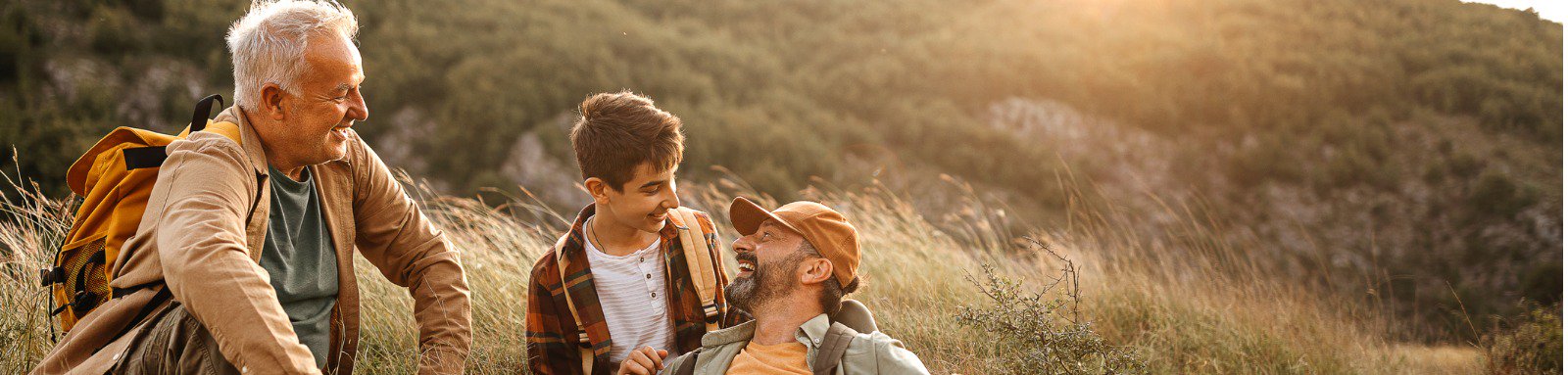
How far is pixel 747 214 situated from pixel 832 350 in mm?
608

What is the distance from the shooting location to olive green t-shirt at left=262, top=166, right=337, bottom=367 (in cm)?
247

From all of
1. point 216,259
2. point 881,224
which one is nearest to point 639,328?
point 216,259

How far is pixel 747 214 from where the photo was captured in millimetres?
2934

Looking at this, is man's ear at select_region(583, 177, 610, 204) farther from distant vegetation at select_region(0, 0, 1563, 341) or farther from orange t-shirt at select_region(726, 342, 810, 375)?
distant vegetation at select_region(0, 0, 1563, 341)

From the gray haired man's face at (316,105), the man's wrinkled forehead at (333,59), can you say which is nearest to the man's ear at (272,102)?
the gray haired man's face at (316,105)

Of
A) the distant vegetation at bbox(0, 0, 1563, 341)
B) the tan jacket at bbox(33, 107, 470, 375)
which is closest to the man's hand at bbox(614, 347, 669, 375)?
the tan jacket at bbox(33, 107, 470, 375)

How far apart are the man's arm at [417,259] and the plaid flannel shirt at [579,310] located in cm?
26

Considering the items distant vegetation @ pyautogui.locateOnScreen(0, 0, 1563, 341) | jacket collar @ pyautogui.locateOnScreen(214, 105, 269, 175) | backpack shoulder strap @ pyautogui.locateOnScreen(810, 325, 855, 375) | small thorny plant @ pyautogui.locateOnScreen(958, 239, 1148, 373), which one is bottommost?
distant vegetation @ pyautogui.locateOnScreen(0, 0, 1563, 341)

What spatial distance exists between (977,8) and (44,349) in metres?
25.7

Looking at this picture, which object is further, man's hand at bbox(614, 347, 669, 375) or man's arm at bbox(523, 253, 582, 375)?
man's arm at bbox(523, 253, 582, 375)

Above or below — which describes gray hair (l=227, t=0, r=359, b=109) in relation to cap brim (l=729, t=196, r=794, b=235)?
above

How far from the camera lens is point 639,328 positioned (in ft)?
10.1

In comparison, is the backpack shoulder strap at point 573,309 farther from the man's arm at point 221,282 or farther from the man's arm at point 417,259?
the man's arm at point 221,282

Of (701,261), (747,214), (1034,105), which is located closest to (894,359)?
(747,214)
